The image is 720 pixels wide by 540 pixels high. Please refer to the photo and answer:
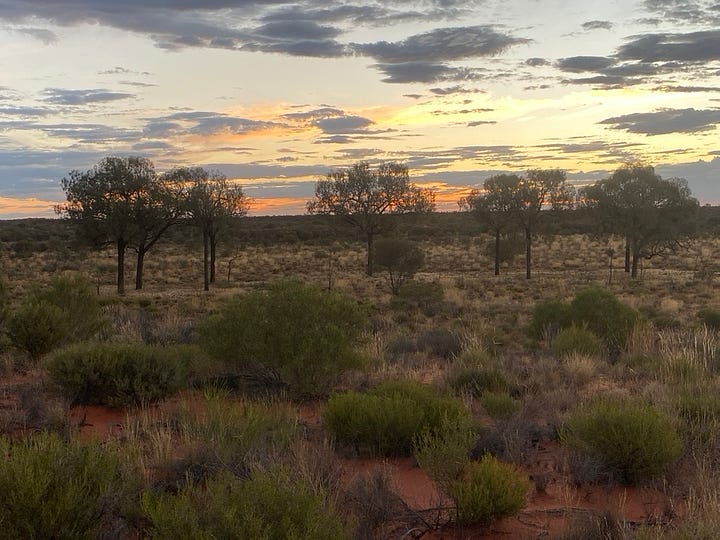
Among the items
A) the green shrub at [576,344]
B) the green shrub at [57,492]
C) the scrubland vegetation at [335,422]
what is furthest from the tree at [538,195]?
the green shrub at [57,492]

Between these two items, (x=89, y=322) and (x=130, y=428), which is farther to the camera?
(x=89, y=322)

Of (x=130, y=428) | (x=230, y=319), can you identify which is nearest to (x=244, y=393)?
(x=230, y=319)

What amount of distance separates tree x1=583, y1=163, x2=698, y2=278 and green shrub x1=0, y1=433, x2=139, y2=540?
3849cm

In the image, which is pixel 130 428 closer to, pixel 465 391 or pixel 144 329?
pixel 465 391

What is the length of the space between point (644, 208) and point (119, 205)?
28.9m

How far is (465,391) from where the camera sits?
997 cm

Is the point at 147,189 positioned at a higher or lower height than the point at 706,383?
higher

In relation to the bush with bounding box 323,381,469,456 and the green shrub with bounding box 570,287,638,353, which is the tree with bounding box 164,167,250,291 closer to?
the green shrub with bounding box 570,287,638,353

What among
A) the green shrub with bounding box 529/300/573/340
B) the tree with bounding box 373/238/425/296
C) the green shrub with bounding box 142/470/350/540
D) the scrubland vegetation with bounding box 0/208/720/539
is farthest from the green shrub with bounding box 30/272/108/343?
the tree with bounding box 373/238/425/296

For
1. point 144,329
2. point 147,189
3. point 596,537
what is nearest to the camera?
point 596,537

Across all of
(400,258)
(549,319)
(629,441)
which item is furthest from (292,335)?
(400,258)

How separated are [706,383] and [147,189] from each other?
32.7 metres

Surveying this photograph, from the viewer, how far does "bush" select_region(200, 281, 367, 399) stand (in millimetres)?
9781

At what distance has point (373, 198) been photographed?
4578 centimetres
